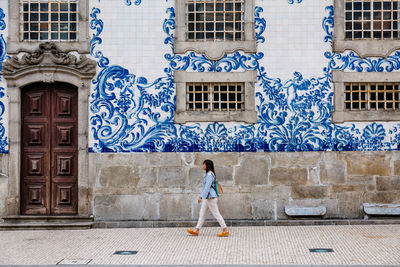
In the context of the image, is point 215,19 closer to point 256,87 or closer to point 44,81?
point 256,87

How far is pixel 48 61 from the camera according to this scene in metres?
10.8

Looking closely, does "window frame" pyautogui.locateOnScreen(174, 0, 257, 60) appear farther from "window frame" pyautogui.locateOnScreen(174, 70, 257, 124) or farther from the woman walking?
the woman walking

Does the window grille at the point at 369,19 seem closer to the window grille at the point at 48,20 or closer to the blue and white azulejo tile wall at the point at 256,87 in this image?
the blue and white azulejo tile wall at the point at 256,87

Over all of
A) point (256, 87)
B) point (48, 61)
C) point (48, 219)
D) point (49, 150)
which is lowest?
point (48, 219)

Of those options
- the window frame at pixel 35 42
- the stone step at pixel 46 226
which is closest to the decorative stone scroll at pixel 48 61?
the window frame at pixel 35 42

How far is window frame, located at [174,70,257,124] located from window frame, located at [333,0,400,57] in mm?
1703

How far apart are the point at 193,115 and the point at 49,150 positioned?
2.84 metres

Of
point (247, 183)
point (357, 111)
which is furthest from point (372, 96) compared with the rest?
point (247, 183)

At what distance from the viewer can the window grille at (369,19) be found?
11.0 metres

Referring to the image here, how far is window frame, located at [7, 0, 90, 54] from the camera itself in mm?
10859

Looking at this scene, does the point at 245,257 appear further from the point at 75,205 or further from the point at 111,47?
the point at 111,47

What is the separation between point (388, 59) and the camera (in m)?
10.9

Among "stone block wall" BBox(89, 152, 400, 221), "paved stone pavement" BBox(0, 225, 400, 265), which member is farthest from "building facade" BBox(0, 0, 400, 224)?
"paved stone pavement" BBox(0, 225, 400, 265)

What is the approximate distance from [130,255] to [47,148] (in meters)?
3.59
